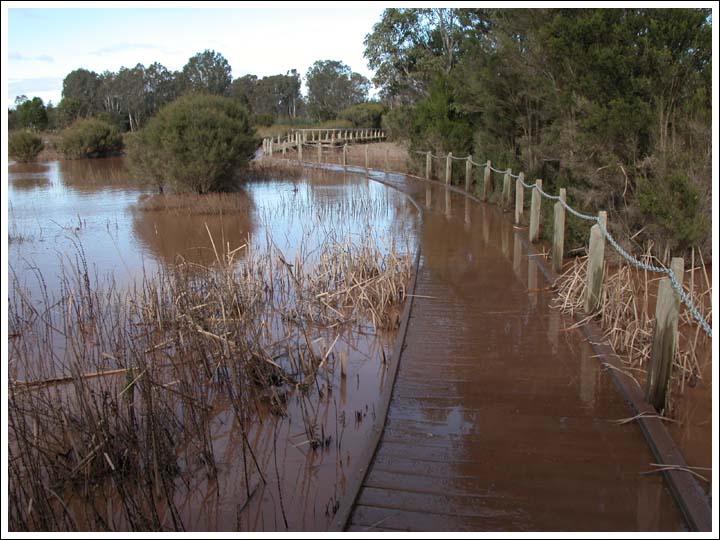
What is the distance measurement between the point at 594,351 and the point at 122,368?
171 inches

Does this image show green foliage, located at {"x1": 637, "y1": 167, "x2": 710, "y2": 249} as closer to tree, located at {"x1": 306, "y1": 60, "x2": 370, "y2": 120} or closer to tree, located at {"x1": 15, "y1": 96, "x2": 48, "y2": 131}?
tree, located at {"x1": 15, "y1": 96, "x2": 48, "y2": 131}

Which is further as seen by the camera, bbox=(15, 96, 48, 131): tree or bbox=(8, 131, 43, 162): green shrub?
bbox=(15, 96, 48, 131): tree

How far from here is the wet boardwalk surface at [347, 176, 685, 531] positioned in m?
3.88

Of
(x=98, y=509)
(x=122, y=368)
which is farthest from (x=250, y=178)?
(x=98, y=509)

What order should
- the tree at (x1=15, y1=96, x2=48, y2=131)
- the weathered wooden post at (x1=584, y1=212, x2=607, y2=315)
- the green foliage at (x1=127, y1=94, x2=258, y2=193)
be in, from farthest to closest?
the tree at (x1=15, y1=96, x2=48, y2=131) → the green foliage at (x1=127, y1=94, x2=258, y2=193) → the weathered wooden post at (x1=584, y1=212, x2=607, y2=315)

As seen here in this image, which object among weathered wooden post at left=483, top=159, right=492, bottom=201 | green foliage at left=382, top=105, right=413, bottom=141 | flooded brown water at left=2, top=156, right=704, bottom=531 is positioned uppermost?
green foliage at left=382, top=105, right=413, bottom=141

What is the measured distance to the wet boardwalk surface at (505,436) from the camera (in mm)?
3883

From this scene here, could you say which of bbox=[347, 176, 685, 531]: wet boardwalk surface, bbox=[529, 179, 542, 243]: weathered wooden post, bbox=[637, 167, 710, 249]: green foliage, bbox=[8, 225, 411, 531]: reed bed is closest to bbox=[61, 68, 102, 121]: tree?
bbox=[529, 179, 542, 243]: weathered wooden post

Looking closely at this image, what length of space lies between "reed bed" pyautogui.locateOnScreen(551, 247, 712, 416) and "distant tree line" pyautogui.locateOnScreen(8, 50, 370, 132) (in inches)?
2316

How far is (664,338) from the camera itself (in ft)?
15.6

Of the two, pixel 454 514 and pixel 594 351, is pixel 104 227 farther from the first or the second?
pixel 454 514

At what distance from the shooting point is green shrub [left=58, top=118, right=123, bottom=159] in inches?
1596

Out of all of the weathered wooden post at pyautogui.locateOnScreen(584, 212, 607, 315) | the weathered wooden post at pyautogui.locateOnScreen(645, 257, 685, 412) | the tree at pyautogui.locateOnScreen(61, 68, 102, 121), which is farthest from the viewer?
the tree at pyautogui.locateOnScreen(61, 68, 102, 121)

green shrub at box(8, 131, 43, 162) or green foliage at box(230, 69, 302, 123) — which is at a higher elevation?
green foliage at box(230, 69, 302, 123)
